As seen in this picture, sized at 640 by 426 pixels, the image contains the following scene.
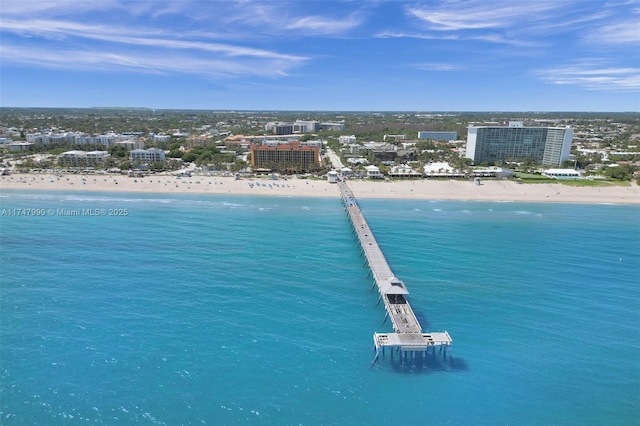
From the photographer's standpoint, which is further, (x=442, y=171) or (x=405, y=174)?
(x=442, y=171)

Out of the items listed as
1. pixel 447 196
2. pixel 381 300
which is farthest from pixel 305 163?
pixel 381 300

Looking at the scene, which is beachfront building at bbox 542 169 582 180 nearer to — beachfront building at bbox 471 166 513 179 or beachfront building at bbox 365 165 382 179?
beachfront building at bbox 471 166 513 179

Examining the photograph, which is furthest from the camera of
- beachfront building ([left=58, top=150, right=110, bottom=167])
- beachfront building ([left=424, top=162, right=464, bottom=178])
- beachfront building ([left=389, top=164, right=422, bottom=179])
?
beachfront building ([left=58, top=150, right=110, bottom=167])

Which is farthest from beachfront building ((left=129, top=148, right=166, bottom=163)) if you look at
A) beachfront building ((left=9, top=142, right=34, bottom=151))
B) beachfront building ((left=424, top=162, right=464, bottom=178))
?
beachfront building ((left=424, top=162, right=464, bottom=178))

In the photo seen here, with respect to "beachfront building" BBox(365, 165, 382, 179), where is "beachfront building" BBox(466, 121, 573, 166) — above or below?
above

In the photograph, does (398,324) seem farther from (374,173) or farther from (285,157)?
(285,157)

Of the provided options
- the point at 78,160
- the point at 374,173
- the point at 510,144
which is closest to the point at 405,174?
the point at 374,173

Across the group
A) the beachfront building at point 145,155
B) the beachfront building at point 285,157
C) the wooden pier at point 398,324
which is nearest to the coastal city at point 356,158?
the beachfront building at point 145,155
